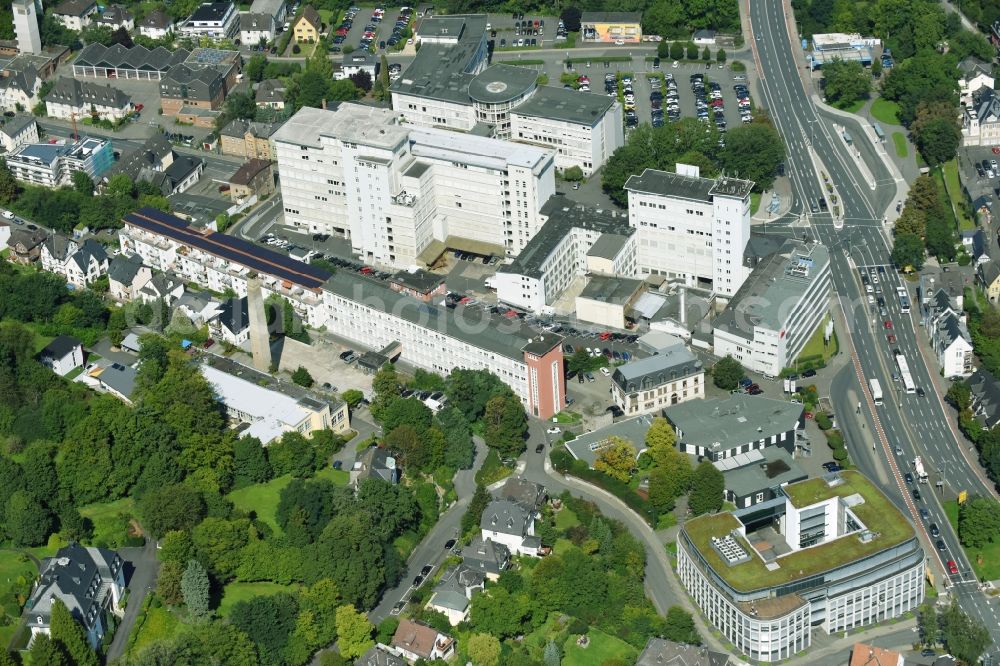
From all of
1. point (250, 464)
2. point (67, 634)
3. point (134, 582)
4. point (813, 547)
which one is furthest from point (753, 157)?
point (67, 634)

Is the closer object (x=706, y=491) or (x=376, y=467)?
(x=706, y=491)

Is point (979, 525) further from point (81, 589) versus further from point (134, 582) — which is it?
point (81, 589)

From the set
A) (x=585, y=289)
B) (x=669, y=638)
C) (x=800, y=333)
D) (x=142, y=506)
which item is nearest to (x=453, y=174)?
(x=585, y=289)

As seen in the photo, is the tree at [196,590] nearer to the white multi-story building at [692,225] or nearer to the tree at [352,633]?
the tree at [352,633]

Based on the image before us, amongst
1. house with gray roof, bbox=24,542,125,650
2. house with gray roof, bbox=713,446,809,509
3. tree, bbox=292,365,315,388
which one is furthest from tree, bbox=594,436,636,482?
house with gray roof, bbox=24,542,125,650

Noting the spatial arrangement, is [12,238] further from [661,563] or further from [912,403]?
[912,403]

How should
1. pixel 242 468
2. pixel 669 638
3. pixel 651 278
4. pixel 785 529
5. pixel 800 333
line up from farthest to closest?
pixel 651 278 < pixel 800 333 < pixel 242 468 < pixel 785 529 < pixel 669 638
